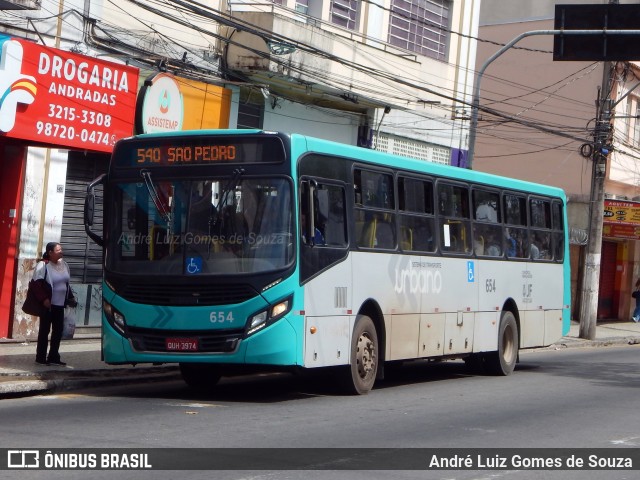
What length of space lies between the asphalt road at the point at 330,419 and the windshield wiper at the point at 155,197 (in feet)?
6.79

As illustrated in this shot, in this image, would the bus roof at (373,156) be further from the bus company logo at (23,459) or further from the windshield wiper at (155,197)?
the bus company logo at (23,459)

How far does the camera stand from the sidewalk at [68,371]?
12.8 meters

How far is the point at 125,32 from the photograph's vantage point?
19.2 metres

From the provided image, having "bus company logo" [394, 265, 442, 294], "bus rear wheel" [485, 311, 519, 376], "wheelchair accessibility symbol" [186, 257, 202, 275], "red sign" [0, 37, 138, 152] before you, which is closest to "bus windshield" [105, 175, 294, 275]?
"wheelchair accessibility symbol" [186, 257, 202, 275]

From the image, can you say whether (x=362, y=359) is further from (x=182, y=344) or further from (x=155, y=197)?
(x=155, y=197)

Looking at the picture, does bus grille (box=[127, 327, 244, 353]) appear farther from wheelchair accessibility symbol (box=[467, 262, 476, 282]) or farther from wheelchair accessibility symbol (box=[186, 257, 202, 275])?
wheelchair accessibility symbol (box=[467, 262, 476, 282])

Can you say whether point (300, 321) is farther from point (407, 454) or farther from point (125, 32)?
point (125, 32)

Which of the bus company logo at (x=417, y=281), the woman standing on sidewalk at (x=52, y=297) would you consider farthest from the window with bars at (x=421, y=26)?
the woman standing on sidewalk at (x=52, y=297)

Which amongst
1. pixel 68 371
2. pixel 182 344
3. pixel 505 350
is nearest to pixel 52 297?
pixel 68 371

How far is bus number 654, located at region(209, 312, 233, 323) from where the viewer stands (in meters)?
12.0

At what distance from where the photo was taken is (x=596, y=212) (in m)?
28.2

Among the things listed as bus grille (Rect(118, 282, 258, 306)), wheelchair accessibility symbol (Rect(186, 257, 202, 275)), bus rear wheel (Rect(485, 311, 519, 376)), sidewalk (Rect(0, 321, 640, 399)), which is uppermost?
wheelchair accessibility symbol (Rect(186, 257, 202, 275))

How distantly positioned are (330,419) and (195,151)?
3.45 metres

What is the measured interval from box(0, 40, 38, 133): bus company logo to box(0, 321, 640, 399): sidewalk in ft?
11.2
